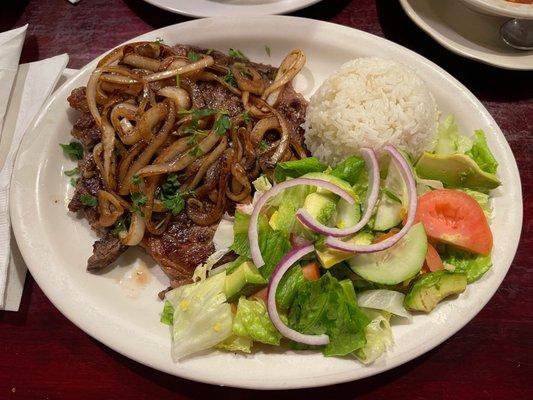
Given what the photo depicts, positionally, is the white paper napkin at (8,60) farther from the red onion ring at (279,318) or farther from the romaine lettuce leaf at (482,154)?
the romaine lettuce leaf at (482,154)

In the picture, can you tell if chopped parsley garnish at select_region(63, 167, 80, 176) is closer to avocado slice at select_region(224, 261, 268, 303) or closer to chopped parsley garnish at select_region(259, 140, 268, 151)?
chopped parsley garnish at select_region(259, 140, 268, 151)

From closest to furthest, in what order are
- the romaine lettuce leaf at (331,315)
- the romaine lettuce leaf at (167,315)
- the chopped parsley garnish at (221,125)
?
the romaine lettuce leaf at (331,315) < the romaine lettuce leaf at (167,315) < the chopped parsley garnish at (221,125)

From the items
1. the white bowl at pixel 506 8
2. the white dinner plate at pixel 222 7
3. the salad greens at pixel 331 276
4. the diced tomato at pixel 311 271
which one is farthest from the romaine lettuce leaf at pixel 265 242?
the white bowl at pixel 506 8

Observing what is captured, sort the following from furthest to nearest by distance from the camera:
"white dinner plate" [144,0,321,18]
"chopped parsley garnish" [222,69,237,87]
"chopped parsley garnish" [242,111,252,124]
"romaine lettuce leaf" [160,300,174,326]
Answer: "white dinner plate" [144,0,321,18] → "chopped parsley garnish" [222,69,237,87] → "chopped parsley garnish" [242,111,252,124] → "romaine lettuce leaf" [160,300,174,326]

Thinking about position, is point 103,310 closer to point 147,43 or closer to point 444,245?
point 147,43

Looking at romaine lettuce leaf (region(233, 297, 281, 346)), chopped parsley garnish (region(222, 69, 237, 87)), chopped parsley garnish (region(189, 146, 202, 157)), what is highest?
chopped parsley garnish (region(222, 69, 237, 87))

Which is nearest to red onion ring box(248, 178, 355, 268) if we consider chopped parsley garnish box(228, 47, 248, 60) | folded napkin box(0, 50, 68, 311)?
chopped parsley garnish box(228, 47, 248, 60)
